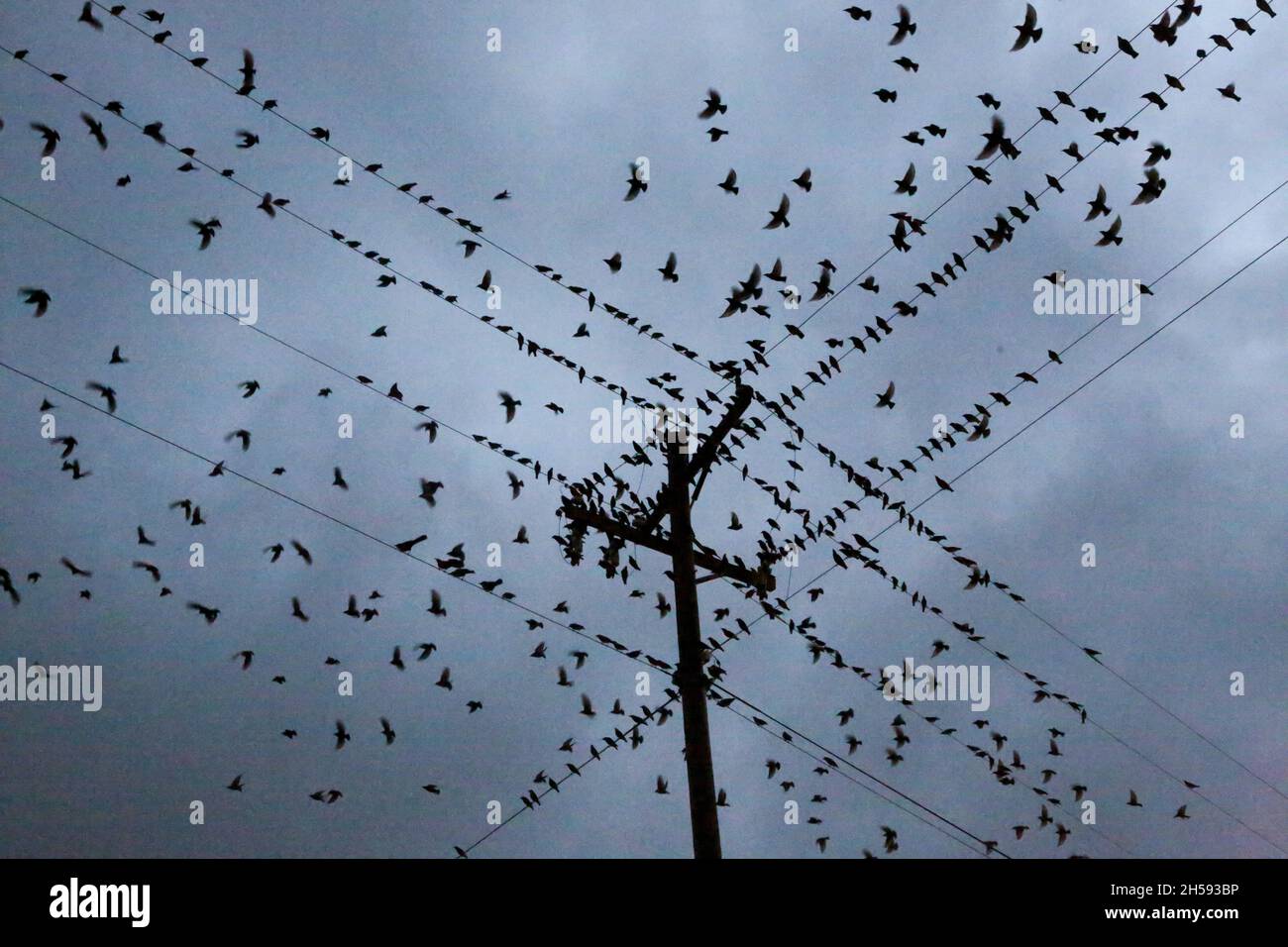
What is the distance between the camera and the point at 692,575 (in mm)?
8852

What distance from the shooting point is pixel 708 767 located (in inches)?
309

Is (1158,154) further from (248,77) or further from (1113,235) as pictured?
(248,77)

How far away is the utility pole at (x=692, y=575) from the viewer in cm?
769

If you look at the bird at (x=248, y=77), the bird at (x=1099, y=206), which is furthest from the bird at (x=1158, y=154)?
the bird at (x=248, y=77)

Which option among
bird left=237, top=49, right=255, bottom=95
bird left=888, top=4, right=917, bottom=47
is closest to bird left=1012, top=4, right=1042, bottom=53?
bird left=888, top=4, right=917, bottom=47

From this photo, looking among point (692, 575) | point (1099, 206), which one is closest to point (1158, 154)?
point (1099, 206)

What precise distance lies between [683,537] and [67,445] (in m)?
5.85

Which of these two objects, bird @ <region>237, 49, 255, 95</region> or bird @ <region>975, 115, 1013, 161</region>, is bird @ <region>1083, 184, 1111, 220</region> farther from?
bird @ <region>237, 49, 255, 95</region>

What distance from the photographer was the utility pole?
7.69 meters

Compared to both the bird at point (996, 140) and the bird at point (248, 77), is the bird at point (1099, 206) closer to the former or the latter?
the bird at point (996, 140)
